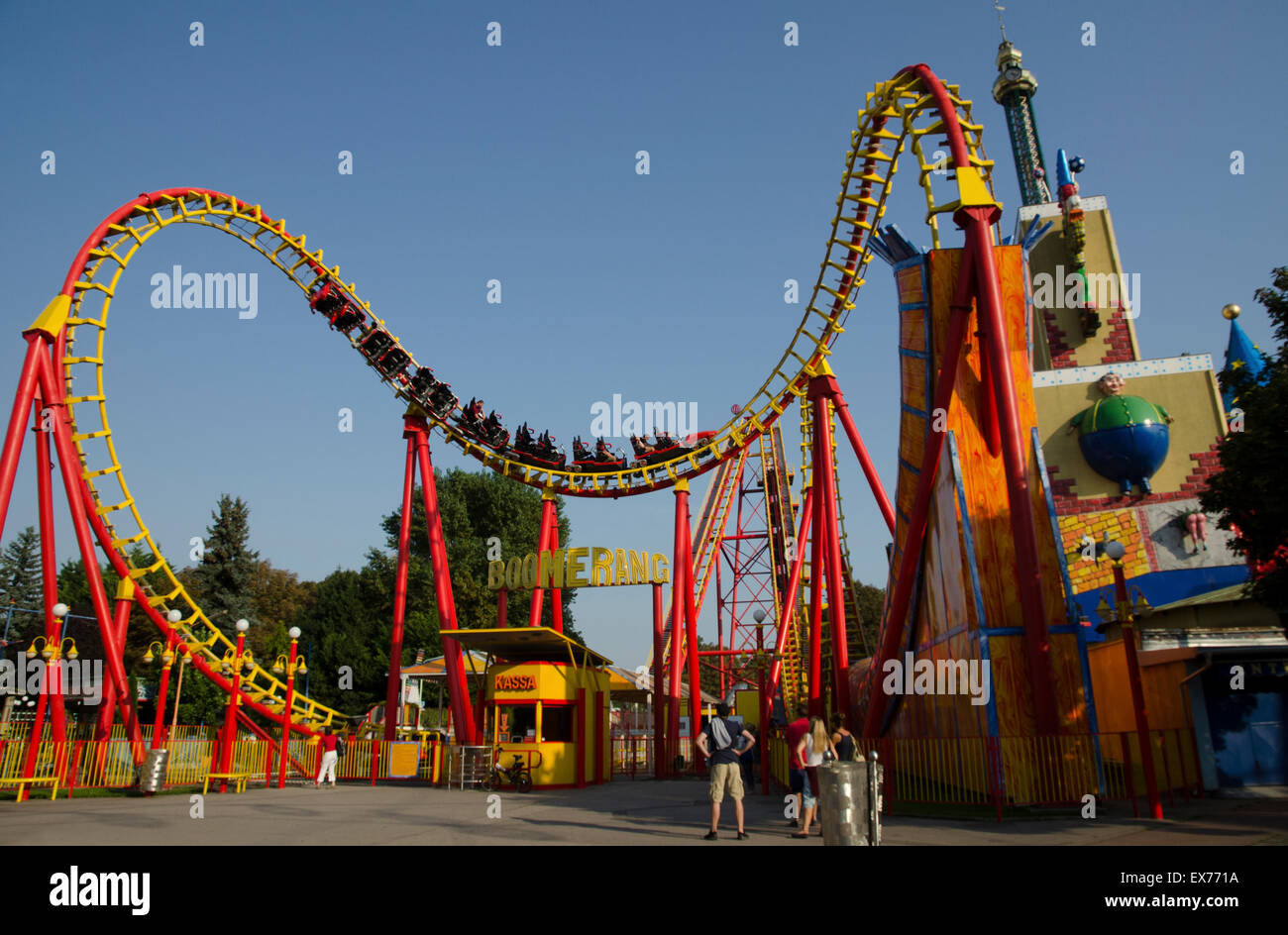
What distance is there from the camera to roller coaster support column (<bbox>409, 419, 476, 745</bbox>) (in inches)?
824

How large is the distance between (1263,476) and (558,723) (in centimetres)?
1429

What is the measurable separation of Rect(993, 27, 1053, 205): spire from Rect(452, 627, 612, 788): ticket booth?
39.4 meters

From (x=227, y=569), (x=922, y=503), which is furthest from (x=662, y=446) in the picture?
(x=227, y=569)

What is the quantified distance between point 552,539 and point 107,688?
11834 millimetres

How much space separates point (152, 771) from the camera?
1661cm

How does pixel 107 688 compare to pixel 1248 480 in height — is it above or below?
below

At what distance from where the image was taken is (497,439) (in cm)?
2444

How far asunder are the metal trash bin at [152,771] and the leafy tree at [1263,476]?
60.7 ft

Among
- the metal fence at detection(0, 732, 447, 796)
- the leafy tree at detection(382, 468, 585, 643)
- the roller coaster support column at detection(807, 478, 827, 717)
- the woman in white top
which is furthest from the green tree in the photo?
the woman in white top

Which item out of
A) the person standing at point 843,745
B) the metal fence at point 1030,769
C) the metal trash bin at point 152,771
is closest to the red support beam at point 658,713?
the metal fence at point 1030,769

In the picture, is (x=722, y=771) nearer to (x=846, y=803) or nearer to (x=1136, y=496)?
Answer: (x=846, y=803)
